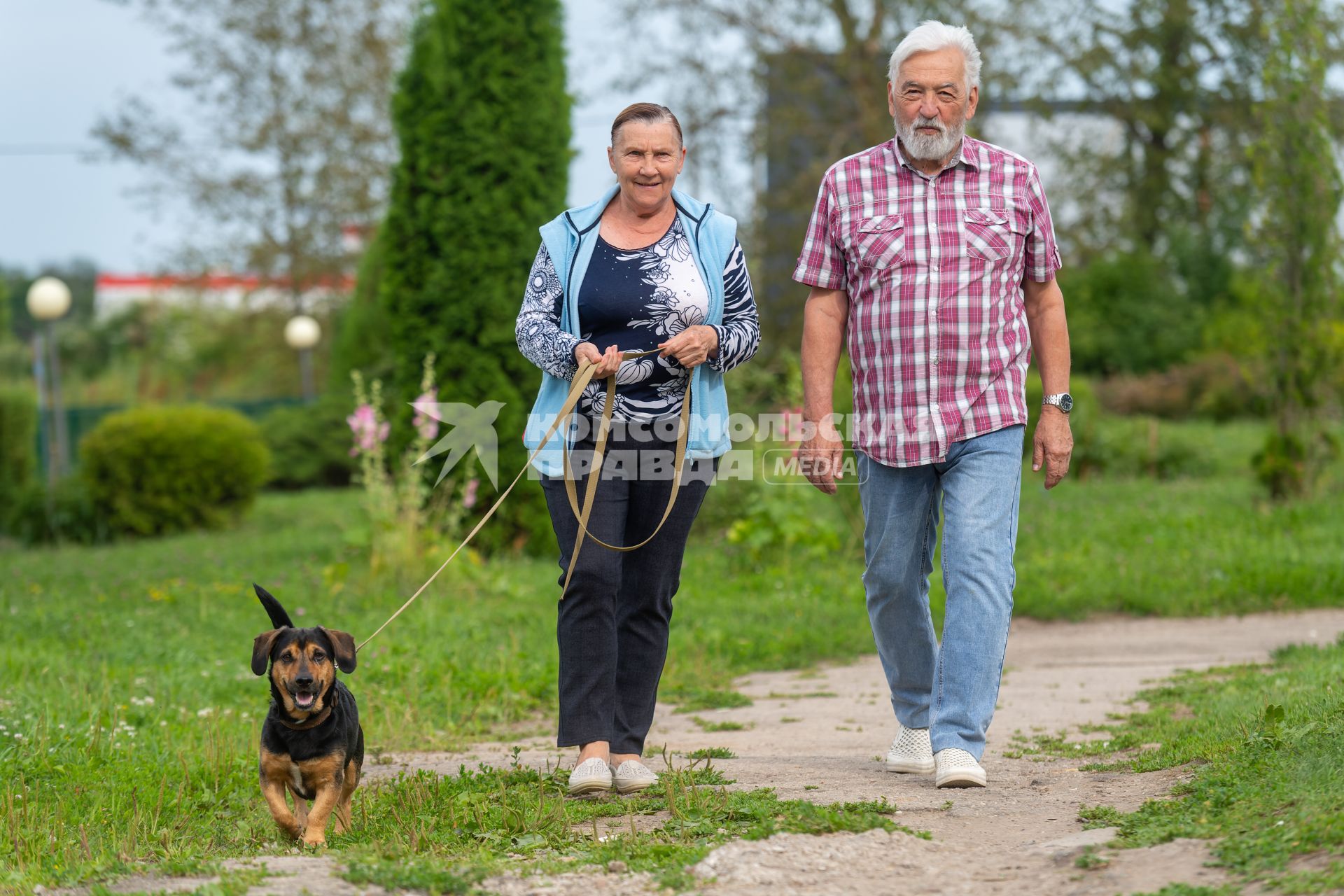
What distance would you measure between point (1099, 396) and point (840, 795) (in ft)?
56.7

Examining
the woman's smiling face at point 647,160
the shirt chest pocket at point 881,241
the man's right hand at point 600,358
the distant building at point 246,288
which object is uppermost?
the distant building at point 246,288

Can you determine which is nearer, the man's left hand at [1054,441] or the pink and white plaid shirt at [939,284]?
the pink and white plaid shirt at [939,284]

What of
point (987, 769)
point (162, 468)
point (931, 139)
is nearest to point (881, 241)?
point (931, 139)

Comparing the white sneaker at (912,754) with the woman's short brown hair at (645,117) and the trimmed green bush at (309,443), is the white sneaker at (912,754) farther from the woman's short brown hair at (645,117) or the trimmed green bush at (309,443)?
the trimmed green bush at (309,443)

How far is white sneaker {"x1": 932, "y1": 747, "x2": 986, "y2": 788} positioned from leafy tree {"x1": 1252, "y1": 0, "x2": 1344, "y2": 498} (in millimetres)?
7257

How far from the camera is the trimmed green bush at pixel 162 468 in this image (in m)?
13.3

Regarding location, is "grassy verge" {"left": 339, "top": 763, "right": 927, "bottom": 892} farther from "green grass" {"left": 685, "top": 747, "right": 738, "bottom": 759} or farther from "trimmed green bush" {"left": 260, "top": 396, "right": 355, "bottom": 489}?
"trimmed green bush" {"left": 260, "top": 396, "right": 355, "bottom": 489}

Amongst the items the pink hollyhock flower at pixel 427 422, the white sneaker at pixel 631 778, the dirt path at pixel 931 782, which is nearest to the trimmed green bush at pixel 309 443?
the pink hollyhock flower at pixel 427 422

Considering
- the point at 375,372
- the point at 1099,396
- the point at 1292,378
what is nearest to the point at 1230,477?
the point at 1292,378

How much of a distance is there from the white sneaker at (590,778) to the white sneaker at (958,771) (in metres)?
0.91

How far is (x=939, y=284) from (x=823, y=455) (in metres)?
0.59

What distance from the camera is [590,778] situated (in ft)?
12.1

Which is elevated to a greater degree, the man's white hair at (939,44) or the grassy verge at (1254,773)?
the man's white hair at (939,44)

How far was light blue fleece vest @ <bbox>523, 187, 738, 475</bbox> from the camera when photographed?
381 cm
